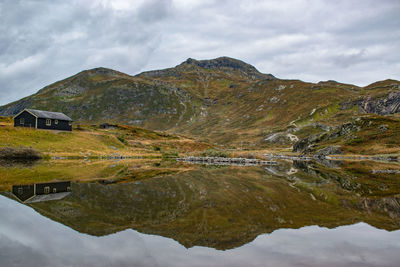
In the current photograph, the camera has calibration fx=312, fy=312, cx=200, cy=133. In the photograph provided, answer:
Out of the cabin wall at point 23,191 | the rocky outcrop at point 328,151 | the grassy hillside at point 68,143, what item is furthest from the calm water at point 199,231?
the rocky outcrop at point 328,151

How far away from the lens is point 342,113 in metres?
184

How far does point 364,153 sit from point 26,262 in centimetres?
9696

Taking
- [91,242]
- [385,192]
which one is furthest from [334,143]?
[91,242]

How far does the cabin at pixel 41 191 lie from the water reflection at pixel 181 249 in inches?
294

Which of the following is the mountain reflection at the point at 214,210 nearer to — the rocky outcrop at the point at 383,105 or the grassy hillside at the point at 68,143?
the grassy hillside at the point at 68,143

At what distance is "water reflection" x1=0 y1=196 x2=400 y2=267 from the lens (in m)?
9.95

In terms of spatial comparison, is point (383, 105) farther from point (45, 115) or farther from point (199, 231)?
point (199, 231)

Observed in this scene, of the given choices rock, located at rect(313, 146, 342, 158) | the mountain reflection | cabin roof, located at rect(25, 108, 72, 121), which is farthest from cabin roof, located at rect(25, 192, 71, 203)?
rock, located at rect(313, 146, 342, 158)

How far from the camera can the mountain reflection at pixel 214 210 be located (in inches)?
537

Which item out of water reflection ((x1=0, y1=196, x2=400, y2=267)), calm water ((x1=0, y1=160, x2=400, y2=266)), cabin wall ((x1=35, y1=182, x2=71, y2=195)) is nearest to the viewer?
water reflection ((x1=0, y1=196, x2=400, y2=267))

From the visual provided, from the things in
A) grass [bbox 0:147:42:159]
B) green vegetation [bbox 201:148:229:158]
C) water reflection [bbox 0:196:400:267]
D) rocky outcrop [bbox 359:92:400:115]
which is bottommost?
green vegetation [bbox 201:148:229:158]

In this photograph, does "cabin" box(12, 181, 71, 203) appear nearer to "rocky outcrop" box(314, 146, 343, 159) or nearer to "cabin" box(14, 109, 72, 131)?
"cabin" box(14, 109, 72, 131)

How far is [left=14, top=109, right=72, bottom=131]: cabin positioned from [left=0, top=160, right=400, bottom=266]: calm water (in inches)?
2580

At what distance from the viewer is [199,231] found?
13.5 m
